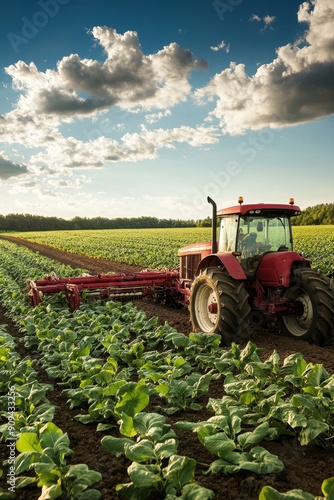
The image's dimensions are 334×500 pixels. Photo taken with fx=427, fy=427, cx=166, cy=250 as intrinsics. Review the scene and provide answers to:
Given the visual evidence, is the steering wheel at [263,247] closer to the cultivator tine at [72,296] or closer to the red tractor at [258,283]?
the red tractor at [258,283]

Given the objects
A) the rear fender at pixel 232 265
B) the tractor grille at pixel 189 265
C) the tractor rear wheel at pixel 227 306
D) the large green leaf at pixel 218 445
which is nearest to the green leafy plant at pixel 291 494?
the large green leaf at pixel 218 445

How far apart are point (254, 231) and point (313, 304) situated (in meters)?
1.61

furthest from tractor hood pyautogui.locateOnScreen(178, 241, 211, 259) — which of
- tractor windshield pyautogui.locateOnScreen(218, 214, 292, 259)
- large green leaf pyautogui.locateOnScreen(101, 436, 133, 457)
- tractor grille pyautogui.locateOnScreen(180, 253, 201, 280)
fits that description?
large green leaf pyautogui.locateOnScreen(101, 436, 133, 457)

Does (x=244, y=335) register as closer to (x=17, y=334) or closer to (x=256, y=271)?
(x=256, y=271)

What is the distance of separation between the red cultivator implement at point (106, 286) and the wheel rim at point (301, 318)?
3478 mm

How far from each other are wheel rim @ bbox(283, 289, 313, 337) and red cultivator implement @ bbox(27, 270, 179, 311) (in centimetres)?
348

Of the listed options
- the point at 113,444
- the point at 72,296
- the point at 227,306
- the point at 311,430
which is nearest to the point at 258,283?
the point at 227,306

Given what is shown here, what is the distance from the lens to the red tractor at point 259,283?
6.44 meters

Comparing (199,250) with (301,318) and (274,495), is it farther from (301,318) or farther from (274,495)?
(274,495)

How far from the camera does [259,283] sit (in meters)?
7.14

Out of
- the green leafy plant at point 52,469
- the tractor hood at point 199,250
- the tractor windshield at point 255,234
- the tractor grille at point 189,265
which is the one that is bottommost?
the green leafy plant at point 52,469

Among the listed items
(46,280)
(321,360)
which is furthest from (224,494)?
(46,280)

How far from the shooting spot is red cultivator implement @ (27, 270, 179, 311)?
927 centimetres

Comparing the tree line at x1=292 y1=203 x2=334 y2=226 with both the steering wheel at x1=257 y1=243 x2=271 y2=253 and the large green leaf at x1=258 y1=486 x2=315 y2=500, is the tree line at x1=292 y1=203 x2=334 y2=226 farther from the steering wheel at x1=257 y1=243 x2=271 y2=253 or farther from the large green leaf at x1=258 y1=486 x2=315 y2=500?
the large green leaf at x1=258 y1=486 x2=315 y2=500
